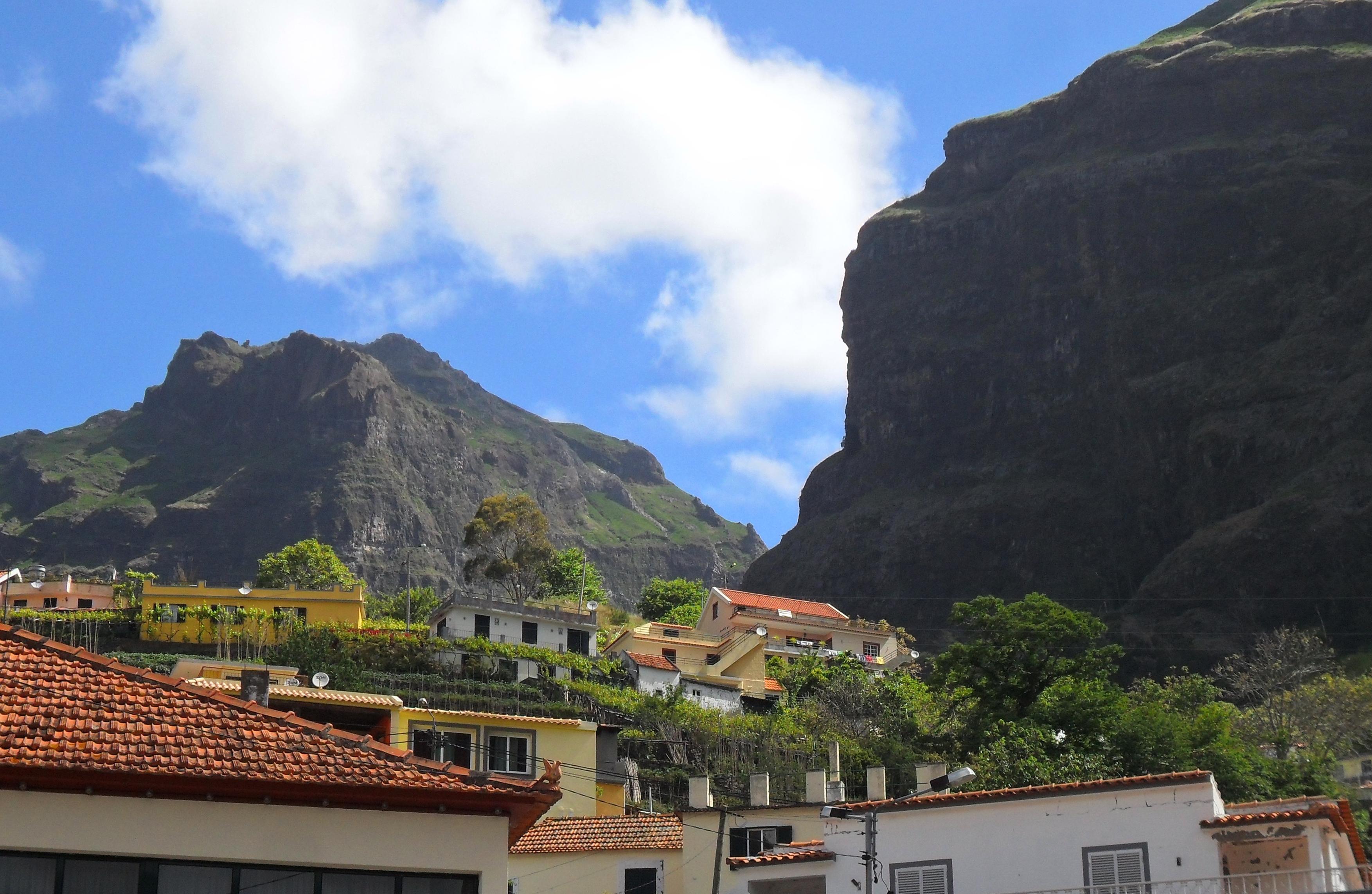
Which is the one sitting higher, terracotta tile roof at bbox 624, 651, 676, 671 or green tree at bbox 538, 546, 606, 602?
green tree at bbox 538, 546, 606, 602

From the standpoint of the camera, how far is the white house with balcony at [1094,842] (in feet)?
80.4

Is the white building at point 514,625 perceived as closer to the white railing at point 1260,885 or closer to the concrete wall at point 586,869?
the concrete wall at point 586,869

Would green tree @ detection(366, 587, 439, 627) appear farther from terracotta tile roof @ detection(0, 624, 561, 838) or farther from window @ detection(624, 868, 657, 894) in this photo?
terracotta tile roof @ detection(0, 624, 561, 838)

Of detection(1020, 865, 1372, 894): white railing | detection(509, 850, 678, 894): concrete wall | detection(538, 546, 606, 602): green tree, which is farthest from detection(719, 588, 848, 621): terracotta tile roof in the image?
detection(1020, 865, 1372, 894): white railing

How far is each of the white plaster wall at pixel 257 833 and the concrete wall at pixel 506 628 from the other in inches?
2673

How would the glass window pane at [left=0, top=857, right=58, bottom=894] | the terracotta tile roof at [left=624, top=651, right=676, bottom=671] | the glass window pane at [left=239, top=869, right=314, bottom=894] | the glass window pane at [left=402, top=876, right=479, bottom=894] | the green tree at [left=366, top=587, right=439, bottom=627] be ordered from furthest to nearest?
the green tree at [left=366, top=587, right=439, bottom=627] → the terracotta tile roof at [left=624, top=651, right=676, bottom=671] → the glass window pane at [left=402, top=876, right=479, bottom=894] → the glass window pane at [left=239, top=869, right=314, bottom=894] → the glass window pane at [left=0, top=857, right=58, bottom=894]

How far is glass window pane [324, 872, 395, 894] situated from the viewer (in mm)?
16641

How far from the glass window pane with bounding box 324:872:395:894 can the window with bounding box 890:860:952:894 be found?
1268 centimetres

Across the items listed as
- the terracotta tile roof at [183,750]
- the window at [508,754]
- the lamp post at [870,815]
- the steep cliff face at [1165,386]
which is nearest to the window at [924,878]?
the lamp post at [870,815]

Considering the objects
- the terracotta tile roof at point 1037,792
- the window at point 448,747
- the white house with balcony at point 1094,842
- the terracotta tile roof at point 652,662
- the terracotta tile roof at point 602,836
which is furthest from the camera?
the terracotta tile roof at point 652,662

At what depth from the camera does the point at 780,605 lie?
111 metres

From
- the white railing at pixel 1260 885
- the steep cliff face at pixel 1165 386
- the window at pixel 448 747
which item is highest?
the steep cliff face at pixel 1165 386

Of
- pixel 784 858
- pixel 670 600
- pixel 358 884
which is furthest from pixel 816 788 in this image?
pixel 670 600

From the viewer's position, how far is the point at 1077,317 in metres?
184
